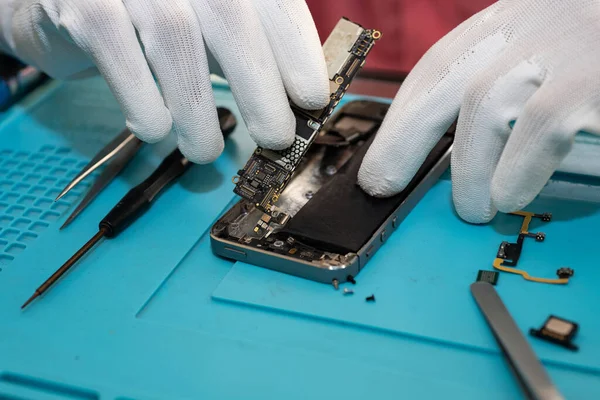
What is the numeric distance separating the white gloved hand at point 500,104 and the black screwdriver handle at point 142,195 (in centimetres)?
46

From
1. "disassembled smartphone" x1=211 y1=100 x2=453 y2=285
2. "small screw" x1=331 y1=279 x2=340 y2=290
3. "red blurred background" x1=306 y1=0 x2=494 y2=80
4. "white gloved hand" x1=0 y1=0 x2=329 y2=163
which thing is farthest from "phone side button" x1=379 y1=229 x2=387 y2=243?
"red blurred background" x1=306 y1=0 x2=494 y2=80

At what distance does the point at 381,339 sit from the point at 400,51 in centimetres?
108

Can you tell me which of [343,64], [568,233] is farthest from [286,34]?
[568,233]

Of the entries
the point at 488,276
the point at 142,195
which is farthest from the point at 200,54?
the point at 488,276

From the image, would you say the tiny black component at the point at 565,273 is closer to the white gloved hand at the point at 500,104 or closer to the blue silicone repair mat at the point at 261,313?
the blue silicone repair mat at the point at 261,313

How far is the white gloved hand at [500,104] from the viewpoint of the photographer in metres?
1.01

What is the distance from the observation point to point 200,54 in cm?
119

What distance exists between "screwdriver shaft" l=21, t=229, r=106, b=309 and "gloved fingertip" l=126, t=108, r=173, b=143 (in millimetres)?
227

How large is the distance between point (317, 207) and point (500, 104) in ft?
1.31

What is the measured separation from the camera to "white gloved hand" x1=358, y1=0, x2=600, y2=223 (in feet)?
3.33

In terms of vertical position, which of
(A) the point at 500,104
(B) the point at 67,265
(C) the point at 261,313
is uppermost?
(A) the point at 500,104

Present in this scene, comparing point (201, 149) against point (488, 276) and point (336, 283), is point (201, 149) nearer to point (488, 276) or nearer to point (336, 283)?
point (336, 283)

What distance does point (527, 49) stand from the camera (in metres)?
1.10

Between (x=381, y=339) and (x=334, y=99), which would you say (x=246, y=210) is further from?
(x=381, y=339)
